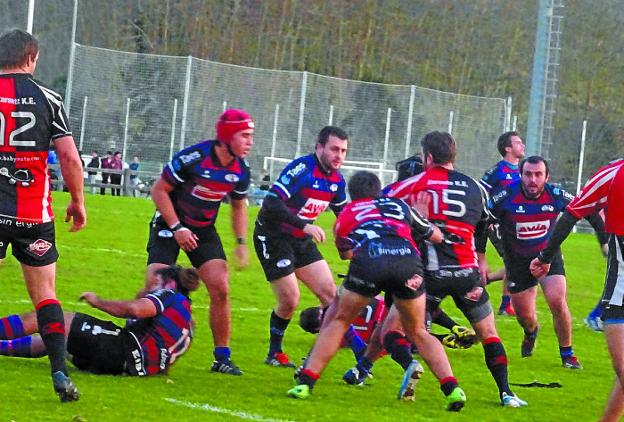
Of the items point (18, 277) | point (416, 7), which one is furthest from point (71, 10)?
point (18, 277)

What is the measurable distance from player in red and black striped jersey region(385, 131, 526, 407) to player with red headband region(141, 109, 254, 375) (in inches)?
54.2

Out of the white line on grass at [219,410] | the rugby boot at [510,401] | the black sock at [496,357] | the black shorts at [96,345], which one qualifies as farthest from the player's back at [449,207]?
the black shorts at [96,345]

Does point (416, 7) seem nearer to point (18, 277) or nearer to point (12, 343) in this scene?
point (18, 277)

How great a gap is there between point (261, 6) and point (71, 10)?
7.60 m

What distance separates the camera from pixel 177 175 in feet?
31.5

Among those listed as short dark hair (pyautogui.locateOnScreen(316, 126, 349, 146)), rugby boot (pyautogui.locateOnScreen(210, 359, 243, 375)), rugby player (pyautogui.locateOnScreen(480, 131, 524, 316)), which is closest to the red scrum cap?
short dark hair (pyautogui.locateOnScreen(316, 126, 349, 146))

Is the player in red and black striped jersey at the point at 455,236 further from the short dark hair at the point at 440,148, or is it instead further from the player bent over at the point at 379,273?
the player bent over at the point at 379,273

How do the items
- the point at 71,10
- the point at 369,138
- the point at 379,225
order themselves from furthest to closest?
the point at 71,10, the point at 369,138, the point at 379,225

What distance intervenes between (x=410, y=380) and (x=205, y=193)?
2.19m

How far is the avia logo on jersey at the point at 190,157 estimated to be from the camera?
9562 mm

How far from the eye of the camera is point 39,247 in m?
7.42

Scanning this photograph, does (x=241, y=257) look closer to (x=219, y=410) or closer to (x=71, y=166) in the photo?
(x=219, y=410)

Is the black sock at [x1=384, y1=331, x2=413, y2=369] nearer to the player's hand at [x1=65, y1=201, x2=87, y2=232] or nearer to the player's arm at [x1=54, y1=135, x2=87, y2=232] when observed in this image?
the player's hand at [x1=65, y1=201, x2=87, y2=232]

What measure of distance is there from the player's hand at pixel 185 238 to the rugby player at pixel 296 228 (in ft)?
2.74
